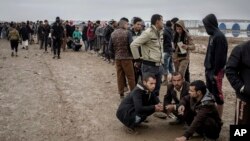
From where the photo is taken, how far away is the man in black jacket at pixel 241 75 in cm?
507

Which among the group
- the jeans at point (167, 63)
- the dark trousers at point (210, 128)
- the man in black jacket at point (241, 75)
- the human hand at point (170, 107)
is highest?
the man in black jacket at point (241, 75)

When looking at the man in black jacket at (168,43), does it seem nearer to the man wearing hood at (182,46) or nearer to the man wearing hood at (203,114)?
the man wearing hood at (182,46)

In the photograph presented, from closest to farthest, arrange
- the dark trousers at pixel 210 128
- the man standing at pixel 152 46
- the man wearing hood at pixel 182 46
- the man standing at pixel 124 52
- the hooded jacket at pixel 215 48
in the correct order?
the dark trousers at pixel 210 128, the hooded jacket at pixel 215 48, the man standing at pixel 152 46, the man wearing hood at pixel 182 46, the man standing at pixel 124 52

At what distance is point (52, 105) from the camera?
927cm

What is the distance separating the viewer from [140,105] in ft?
22.6

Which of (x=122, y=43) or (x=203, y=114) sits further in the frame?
(x=122, y=43)

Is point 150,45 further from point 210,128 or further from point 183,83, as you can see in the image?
point 210,128

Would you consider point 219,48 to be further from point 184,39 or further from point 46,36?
point 46,36

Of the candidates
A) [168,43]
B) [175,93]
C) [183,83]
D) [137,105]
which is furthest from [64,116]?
[168,43]

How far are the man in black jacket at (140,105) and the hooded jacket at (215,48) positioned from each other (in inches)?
40.6

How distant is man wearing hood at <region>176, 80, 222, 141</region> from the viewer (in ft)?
20.1

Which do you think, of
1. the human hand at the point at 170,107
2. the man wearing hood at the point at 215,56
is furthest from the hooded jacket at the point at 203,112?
the human hand at the point at 170,107

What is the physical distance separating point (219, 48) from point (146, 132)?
2.02 meters

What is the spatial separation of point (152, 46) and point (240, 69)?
2986 mm
